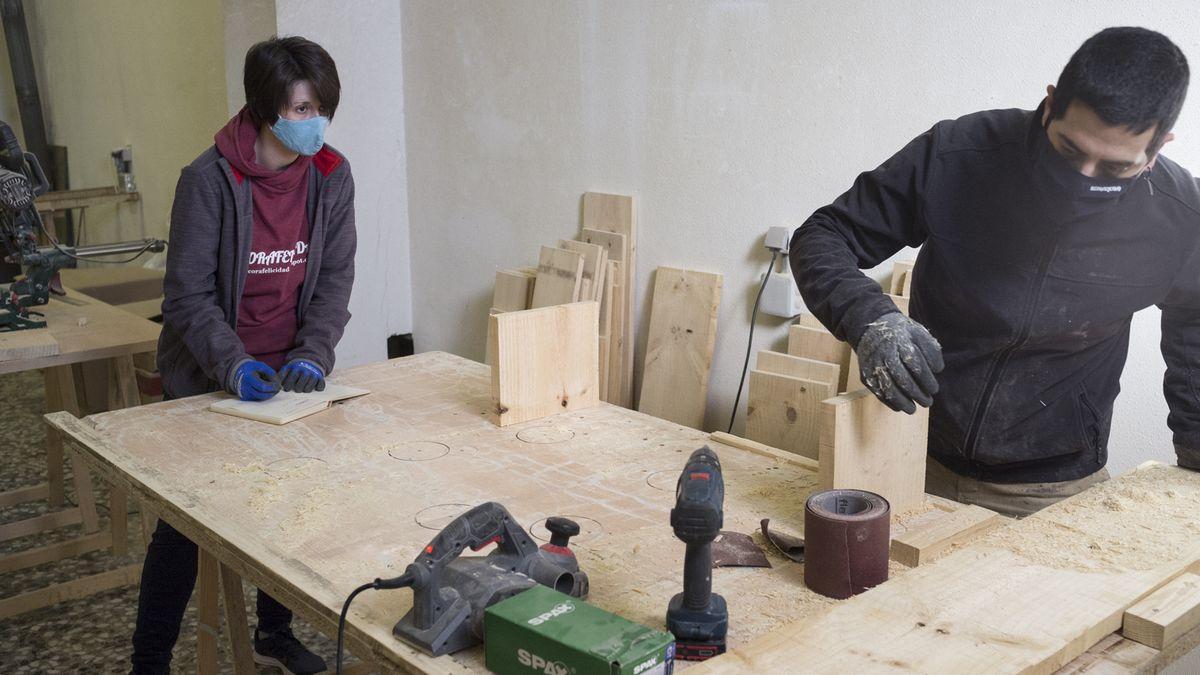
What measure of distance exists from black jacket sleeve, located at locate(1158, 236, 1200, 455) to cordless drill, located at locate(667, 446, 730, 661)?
1.04 meters

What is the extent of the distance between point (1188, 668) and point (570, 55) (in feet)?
9.29

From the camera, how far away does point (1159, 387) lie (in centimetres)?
246

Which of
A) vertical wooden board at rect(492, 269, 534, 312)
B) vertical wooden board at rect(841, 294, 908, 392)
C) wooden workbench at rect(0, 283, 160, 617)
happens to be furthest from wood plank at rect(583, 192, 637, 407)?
wooden workbench at rect(0, 283, 160, 617)

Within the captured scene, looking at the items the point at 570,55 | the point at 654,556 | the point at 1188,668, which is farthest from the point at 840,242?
the point at 570,55

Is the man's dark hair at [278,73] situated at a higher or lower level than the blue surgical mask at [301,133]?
higher

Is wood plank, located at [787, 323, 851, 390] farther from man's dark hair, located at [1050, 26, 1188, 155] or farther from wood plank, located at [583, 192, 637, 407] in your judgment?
man's dark hair, located at [1050, 26, 1188, 155]

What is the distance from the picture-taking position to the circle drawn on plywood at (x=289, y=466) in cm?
195

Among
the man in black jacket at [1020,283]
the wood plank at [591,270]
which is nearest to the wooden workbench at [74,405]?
the wood plank at [591,270]

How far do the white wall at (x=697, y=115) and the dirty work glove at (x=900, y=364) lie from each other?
3.88 ft

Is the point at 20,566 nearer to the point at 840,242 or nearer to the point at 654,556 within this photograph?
the point at 654,556

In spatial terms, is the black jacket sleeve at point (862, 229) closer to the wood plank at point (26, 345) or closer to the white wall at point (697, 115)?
the white wall at point (697, 115)

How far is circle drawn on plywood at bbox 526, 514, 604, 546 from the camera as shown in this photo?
1620mm

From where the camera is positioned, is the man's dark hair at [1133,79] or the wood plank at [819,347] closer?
the man's dark hair at [1133,79]

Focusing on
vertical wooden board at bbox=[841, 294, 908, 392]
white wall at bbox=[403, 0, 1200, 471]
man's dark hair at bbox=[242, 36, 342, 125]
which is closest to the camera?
man's dark hair at bbox=[242, 36, 342, 125]
